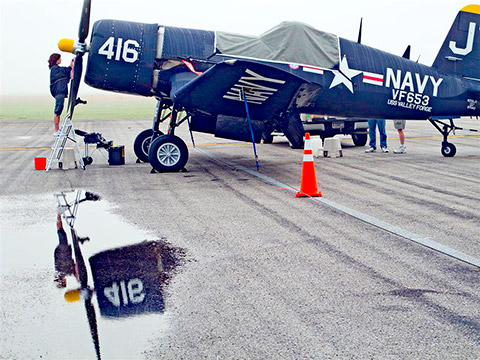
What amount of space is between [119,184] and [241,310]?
594cm

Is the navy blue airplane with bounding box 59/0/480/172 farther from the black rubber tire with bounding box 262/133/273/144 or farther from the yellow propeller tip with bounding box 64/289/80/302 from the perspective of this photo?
the yellow propeller tip with bounding box 64/289/80/302

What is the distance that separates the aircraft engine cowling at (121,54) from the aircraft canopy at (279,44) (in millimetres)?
1364

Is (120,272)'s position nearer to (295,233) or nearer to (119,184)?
(295,233)

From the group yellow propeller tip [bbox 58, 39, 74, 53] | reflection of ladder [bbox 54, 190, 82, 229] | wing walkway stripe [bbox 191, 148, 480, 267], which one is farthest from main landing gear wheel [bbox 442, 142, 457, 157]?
reflection of ladder [bbox 54, 190, 82, 229]

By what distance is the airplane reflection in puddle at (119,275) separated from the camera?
4.03 meters

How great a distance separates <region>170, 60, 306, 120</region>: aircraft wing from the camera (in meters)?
9.98

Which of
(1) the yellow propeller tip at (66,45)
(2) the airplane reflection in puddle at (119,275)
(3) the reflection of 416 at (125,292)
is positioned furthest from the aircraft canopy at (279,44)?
(3) the reflection of 416 at (125,292)

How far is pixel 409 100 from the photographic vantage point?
1281 centimetres

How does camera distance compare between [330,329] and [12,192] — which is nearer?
[330,329]

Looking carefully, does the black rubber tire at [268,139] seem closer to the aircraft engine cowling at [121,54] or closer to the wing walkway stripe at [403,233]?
the aircraft engine cowling at [121,54]

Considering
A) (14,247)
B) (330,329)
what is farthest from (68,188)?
(330,329)

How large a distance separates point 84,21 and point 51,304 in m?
7.89

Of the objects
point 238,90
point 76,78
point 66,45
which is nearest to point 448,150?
point 238,90

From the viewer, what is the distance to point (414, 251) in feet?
17.9
